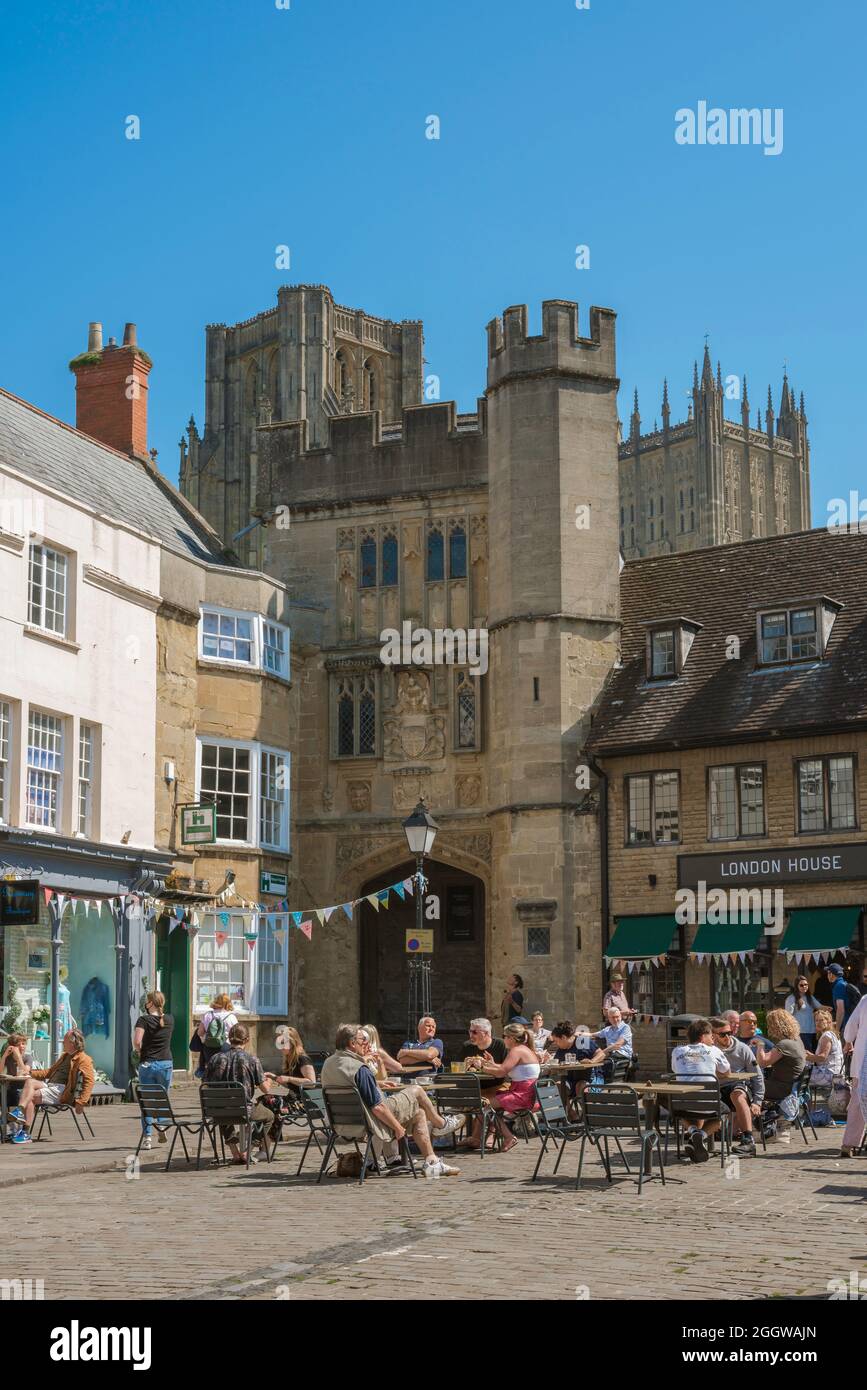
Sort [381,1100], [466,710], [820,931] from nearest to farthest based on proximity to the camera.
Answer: [381,1100]
[820,931]
[466,710]

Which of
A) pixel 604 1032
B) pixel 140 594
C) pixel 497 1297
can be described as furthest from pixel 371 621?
pixel 497 1297

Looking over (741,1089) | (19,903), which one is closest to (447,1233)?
(741,1089)

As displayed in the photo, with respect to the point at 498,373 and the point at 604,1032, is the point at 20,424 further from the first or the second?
the point at 604,1032

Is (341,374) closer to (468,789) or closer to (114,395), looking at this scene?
(114,395)

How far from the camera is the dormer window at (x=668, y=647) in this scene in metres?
33.5

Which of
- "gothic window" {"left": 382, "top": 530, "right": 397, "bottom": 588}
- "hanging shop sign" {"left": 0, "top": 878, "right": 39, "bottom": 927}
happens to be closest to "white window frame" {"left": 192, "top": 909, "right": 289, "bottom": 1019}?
"hanging shop sign" {"left": 0, "top": 878, "right": 39, "bottom": 927}

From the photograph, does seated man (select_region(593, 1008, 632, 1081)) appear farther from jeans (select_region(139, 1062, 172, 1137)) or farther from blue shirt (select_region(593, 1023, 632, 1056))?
jeans (select_region(139, 1062, 172, 1137))

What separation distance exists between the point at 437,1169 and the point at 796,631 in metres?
18.8

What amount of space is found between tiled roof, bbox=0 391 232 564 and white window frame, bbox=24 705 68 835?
12.0 ft

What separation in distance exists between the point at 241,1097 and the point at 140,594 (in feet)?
49.4

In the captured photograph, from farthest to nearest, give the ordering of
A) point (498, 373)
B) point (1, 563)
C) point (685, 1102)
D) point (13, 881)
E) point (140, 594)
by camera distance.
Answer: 1. point (498, 373)
2. point (140, 594)
3. point (1, 563)
4. point (13, 881)
5. point (685, 1102)

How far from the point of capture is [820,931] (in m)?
29.6

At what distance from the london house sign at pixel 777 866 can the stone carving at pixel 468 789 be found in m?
4.97

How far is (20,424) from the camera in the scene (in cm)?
3042
